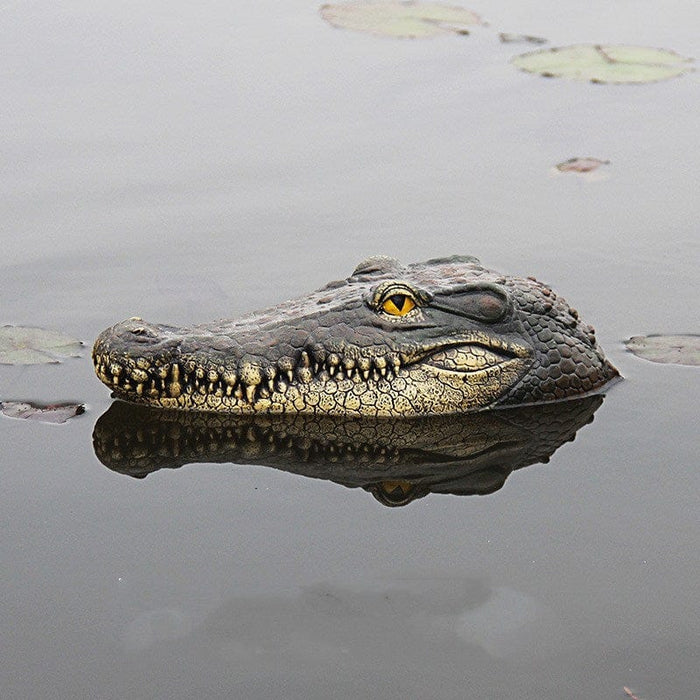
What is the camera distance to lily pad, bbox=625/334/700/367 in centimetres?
768

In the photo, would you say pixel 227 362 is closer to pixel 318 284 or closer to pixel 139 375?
pixel 139 375

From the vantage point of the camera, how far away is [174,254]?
29.5ft

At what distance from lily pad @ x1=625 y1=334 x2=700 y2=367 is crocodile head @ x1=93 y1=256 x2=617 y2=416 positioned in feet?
2.49

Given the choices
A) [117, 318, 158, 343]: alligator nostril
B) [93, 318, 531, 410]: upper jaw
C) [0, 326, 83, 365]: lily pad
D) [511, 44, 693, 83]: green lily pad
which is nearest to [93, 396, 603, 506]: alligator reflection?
[93, 318, 531, 410]: upper jaw

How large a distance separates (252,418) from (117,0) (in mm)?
9523

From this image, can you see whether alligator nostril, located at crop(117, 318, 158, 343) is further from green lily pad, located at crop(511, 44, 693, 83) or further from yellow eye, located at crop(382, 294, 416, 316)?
green lily pad, located at crop(511, 44, 693, 83)

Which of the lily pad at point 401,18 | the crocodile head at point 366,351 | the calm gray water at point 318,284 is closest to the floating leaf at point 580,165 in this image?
the calm gray water at point 318,284

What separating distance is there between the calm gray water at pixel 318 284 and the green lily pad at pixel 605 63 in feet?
0.45

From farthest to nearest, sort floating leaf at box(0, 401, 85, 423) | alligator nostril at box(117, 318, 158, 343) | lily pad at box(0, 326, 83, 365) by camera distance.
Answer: lily pad at box(0, 326, 83, 365) < floating leaf at box(0, 401, 85, 423) < alligator nostril at box(117, 318, 158, 343)

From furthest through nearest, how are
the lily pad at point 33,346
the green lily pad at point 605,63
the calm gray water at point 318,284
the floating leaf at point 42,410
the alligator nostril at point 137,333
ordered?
1. the green lily pad at point 605,63
2. the lily pad at point 33,346
3. the floating leaf at point 42,410
4. the alligator nostril at point 137,333
5. the calm gray water at point 318,284

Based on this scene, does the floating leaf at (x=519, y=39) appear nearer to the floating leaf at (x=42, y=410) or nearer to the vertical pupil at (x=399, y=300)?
the vertical pupil at (x=399, y=300)

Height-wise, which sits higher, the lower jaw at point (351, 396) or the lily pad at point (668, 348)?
the lower jaw at point (351, 396)

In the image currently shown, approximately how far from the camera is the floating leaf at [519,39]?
1395 cm

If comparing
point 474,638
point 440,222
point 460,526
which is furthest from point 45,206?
point 474,638
